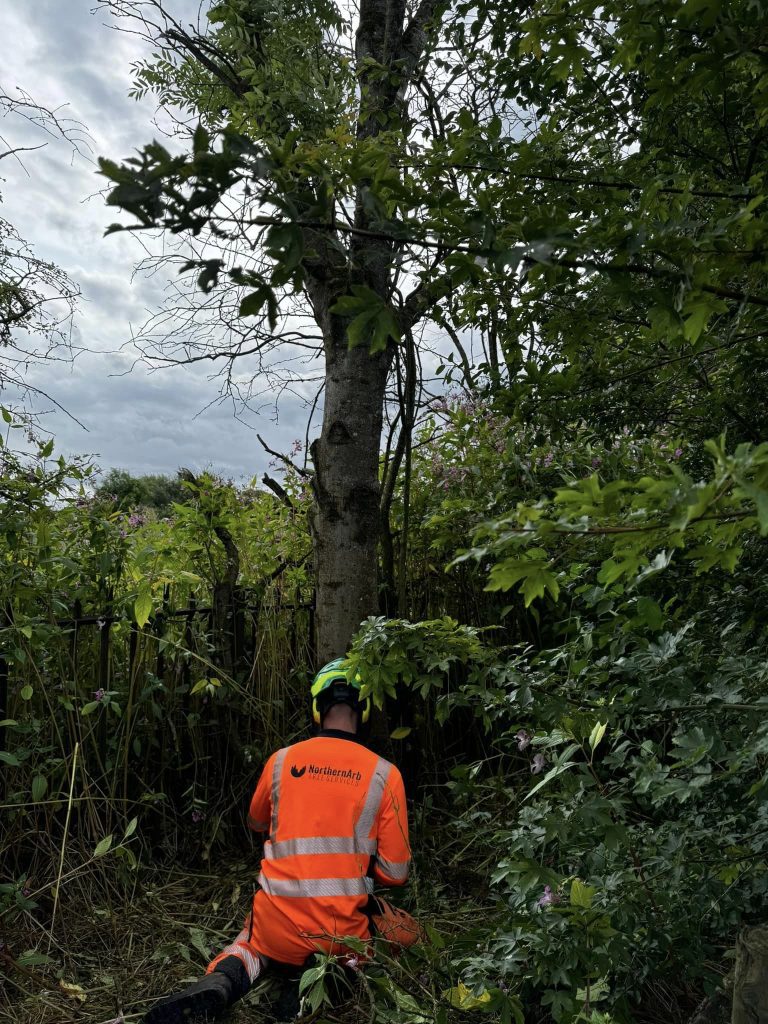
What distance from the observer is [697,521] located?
1.17 m

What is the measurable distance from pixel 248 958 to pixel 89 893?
861mm

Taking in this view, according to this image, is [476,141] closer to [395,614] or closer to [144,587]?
[144,587]

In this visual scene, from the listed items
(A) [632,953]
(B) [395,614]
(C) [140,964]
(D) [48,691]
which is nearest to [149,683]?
(D) [48,691]

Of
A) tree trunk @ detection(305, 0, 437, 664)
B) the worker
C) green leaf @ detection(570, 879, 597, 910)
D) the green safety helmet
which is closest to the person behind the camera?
green leaf @ detection(570, 879, 597, 910)

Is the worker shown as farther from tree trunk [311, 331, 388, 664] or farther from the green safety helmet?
tree trunk [311, 331, 388, 664]

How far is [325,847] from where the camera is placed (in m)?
2.81

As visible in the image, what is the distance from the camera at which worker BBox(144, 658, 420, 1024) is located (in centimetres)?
273

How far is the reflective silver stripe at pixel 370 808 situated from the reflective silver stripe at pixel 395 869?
0.43 ft

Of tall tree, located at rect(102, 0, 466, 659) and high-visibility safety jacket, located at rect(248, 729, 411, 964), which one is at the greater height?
tall tree, located at rect(102, 0, 466, 659)

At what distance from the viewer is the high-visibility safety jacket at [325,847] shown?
8.97ft

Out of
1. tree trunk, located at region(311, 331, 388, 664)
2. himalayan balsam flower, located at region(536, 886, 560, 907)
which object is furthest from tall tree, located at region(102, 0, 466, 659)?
himalayan balsam flower, located at region(536, 886, 560, 907)

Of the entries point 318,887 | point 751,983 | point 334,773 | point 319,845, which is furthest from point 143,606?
point 751,983

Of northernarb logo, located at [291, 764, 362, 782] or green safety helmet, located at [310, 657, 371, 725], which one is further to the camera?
green safety helmet, located at [310, 657, 371, 725]

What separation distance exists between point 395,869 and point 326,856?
28 centimetres
